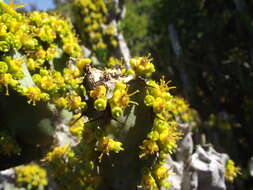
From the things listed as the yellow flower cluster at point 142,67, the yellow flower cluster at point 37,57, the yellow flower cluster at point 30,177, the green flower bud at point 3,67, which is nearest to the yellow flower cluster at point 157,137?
the yellow flower cluster at point 142,67

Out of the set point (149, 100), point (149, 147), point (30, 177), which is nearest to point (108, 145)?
point (149, 147)

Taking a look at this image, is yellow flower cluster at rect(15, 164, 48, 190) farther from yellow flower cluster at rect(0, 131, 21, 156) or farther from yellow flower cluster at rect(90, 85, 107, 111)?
yellow flower cluster at rect(90, 85, 107, 111)

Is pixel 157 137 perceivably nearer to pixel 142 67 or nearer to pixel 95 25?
pixel 142 67

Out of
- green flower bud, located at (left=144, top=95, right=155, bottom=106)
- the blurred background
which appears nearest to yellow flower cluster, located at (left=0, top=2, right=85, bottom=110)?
green flower bud, located at (left=144, top=95, right=155, bottom=106)

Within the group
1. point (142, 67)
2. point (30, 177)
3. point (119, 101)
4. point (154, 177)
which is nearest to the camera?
point (119, 101)

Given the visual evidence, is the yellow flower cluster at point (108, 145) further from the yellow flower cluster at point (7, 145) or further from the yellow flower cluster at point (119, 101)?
the yellow flower cluster at point (7, 145)
